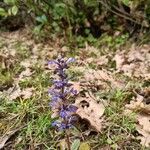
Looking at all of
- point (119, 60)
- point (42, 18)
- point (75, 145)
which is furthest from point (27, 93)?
point (42, 18)

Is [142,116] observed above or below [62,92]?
below

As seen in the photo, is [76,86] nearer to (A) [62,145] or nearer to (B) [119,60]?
(A) [62,145]

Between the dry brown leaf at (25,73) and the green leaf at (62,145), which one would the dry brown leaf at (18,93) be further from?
the green leaf at (62,145)

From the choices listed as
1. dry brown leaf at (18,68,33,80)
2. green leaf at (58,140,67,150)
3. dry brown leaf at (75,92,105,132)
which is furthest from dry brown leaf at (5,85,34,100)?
green leaf at (58,140,67,150)

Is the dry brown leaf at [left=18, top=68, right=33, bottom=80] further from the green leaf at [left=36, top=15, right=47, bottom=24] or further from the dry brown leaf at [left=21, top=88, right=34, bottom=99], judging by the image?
the green leaf at [left=36, top=15, right=47, bottom=24]

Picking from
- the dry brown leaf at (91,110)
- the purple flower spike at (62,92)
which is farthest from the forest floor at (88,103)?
the purple flower spike at (62,92)

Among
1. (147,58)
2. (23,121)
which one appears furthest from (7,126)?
(147,58)

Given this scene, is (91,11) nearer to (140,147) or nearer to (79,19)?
(79,19)
